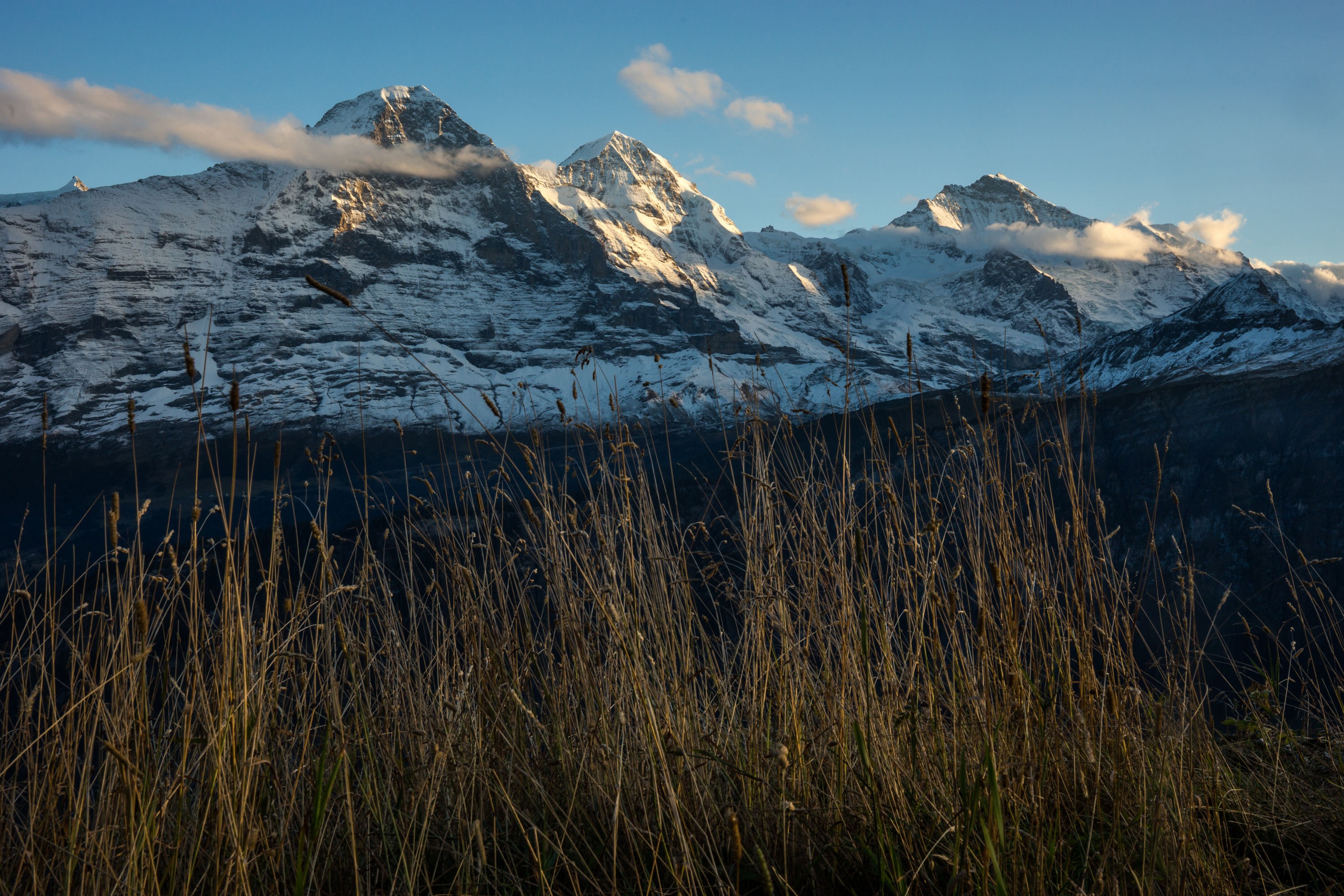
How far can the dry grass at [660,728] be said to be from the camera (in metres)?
1.37

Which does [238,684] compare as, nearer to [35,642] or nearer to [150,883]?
[150,883]

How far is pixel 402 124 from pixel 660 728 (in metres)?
210

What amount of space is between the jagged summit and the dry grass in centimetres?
20128

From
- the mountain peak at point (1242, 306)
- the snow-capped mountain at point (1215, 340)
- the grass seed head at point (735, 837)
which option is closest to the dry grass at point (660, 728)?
the grass seed head at point (735, 837)

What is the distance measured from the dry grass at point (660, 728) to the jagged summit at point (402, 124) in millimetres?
201278

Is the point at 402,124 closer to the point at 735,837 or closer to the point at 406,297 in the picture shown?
the point at 406,297

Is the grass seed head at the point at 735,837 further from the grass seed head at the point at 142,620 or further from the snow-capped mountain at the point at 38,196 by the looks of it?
the snow-capped mountain at the point at 38,196

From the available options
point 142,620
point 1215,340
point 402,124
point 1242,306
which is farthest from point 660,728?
point 402,124

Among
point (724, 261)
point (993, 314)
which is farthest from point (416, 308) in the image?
point (993, 314)

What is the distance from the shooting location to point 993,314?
188000 mm

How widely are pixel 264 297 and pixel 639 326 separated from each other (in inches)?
2822

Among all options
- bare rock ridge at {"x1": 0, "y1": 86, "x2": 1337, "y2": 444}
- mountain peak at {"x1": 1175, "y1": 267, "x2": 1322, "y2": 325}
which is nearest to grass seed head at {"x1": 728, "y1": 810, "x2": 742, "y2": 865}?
mountain peak at {"x1": 1175, "y1": 267, "x2": 1322, "y2": 325}

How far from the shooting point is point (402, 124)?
183625mm

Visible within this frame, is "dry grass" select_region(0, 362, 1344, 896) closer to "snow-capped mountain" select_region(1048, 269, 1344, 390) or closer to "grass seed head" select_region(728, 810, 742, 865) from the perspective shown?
"grass seed head" select_region(728, 810, 742, 865)
